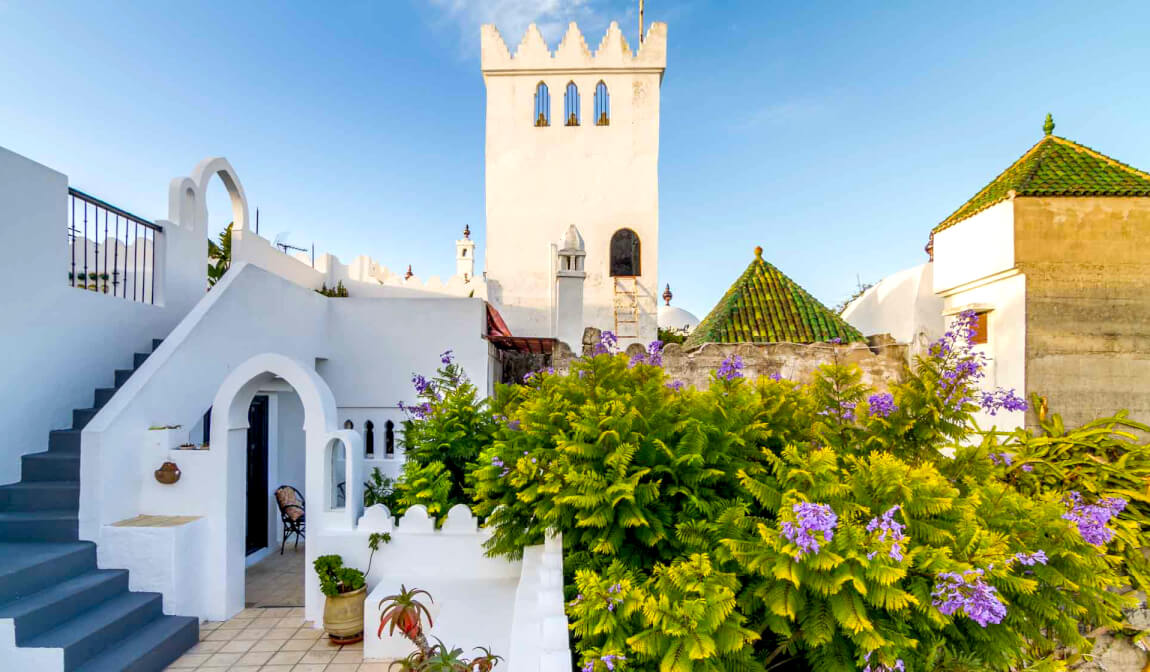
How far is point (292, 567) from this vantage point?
7.11 metres

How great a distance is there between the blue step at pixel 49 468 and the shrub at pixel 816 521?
4.41 metres

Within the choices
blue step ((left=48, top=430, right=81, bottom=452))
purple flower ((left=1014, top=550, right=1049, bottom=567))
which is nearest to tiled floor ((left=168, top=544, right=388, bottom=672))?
blue step ((left=48, top=430, right=81, bottom=452))

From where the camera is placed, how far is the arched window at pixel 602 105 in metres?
15.3

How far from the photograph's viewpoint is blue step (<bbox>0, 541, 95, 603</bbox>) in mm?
4062

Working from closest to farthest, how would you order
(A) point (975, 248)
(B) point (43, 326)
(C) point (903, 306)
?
1. (A) point (975, 248)
2. (B) point (43, 326)
3. (C) point (903, 306)

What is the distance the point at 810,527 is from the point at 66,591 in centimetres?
585

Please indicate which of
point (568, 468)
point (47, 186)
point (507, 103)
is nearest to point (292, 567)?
point (47, 186)

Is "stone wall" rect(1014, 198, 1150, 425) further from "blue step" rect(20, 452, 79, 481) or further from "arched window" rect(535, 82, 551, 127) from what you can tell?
"arched window" rect(535, 82, 551, 127)

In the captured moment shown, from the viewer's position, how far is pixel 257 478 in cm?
789

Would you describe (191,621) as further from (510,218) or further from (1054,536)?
→ (510,218)

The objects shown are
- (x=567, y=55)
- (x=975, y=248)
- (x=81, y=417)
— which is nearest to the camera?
(x=975, y=248)

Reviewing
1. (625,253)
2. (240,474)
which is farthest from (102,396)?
(625,253)

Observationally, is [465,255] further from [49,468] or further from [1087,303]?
[1087,303]

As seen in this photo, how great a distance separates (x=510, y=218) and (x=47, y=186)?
10.5 metres
